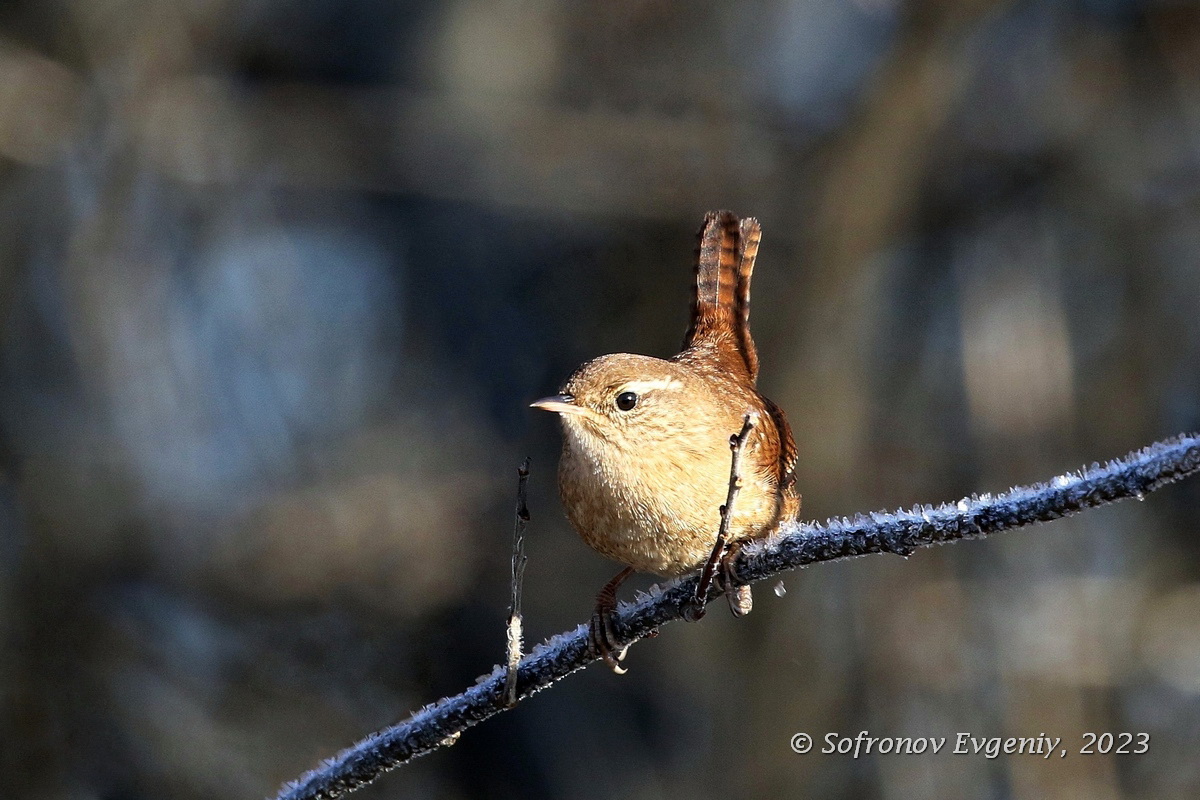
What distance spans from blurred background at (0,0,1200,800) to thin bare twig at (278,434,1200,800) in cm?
461

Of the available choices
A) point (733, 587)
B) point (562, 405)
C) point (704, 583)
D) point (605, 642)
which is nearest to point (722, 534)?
point (704, 583)

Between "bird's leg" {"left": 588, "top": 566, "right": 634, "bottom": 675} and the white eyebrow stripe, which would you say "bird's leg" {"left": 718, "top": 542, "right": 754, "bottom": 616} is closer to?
"bird's leg" {"left": 588, "top": 566, "right": 634, "bottom": 675}

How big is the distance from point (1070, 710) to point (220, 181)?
19.2ft

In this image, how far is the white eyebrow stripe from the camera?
110 inches

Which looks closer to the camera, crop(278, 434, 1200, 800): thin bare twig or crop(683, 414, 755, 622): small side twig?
crop(278, 434, 1200, 800): thin bare twig

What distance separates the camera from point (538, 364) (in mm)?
7340

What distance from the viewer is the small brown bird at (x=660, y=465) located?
8.46 feet

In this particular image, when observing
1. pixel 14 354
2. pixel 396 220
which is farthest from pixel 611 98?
pixel 14 354

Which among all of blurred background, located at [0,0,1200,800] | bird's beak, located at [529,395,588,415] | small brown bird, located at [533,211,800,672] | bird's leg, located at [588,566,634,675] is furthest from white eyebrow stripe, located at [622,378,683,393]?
blurred background, located at [0,0,1200,800]

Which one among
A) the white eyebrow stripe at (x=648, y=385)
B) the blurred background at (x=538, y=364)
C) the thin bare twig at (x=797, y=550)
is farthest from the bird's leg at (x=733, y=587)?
the blurred background at (x=538, y=364)

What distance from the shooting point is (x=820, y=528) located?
72.7 inches

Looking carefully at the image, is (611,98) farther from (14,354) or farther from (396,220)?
(14,354)

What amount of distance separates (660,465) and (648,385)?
240mm

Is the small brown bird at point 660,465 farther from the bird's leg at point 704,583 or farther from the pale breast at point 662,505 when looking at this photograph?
the bird's leg at point 704,583
